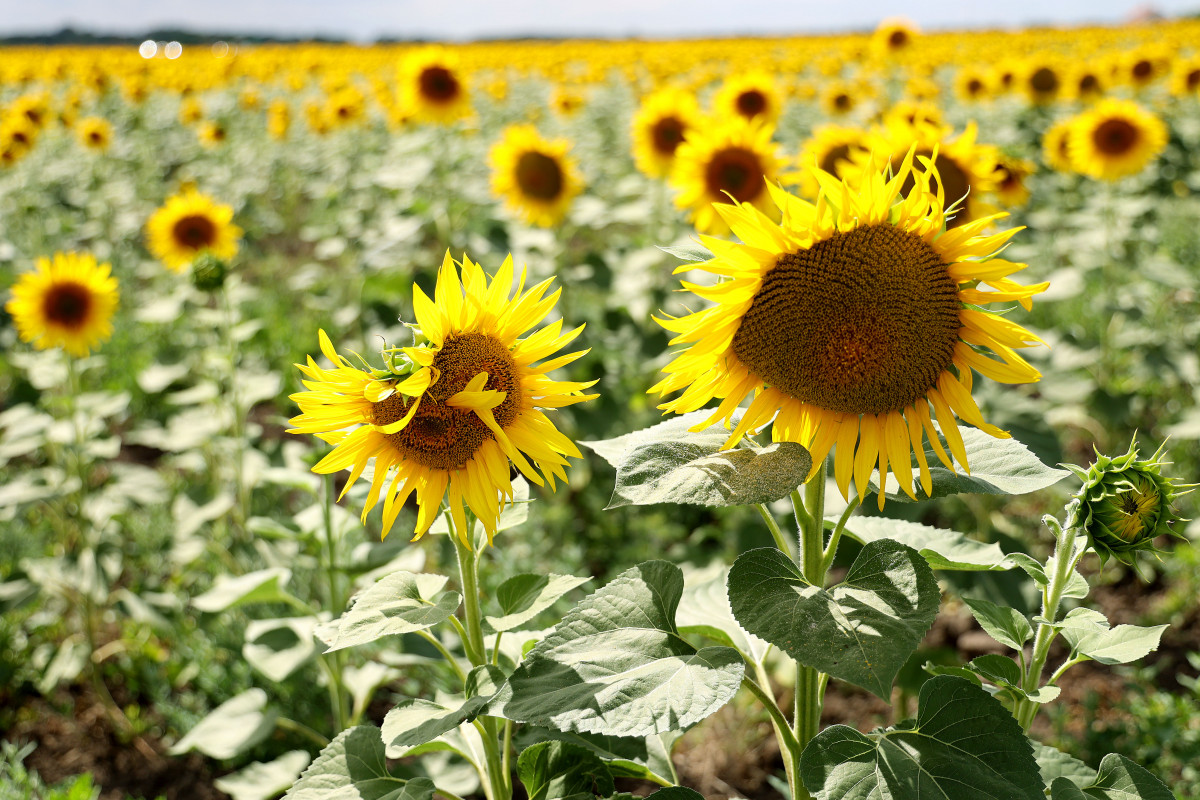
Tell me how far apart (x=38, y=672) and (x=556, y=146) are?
297cm

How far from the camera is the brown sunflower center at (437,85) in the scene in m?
4.38

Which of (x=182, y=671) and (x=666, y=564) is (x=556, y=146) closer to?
(x=182, y=671)

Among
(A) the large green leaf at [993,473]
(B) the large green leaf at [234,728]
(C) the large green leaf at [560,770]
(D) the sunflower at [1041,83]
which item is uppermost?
(D) the sunflower at [1041,83]

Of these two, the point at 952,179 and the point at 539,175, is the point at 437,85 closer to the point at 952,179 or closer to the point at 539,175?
the point at 539,175

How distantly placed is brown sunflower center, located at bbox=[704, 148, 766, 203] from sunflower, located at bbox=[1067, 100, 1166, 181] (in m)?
1.96

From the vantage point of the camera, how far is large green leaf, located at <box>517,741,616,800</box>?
47.1 inches

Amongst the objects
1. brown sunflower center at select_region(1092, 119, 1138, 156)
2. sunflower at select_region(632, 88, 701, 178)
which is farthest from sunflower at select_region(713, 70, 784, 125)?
brown sunflower center at select_region(1092, 119, 1138, 156)

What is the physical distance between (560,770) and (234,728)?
4.01 feet

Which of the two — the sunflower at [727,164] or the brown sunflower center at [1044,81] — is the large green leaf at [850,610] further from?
the brown sunflower center at [1044,81]

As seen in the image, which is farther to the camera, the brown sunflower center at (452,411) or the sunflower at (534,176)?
the sunflower at (534,176)

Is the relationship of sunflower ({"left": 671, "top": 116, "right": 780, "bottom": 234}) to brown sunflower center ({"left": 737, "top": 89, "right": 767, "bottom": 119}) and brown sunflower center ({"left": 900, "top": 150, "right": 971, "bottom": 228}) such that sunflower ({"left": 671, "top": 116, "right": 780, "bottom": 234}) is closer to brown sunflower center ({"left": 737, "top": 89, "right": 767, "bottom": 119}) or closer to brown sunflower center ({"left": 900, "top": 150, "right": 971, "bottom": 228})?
brown sunflower center ({"left": 900, "top": 150, "right": 971, "bottom": 228})

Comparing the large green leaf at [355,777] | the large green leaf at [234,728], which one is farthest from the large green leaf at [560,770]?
the large green leaf at [234,728]

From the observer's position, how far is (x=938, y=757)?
953 mm

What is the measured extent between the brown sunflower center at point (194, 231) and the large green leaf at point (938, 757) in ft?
11.8
